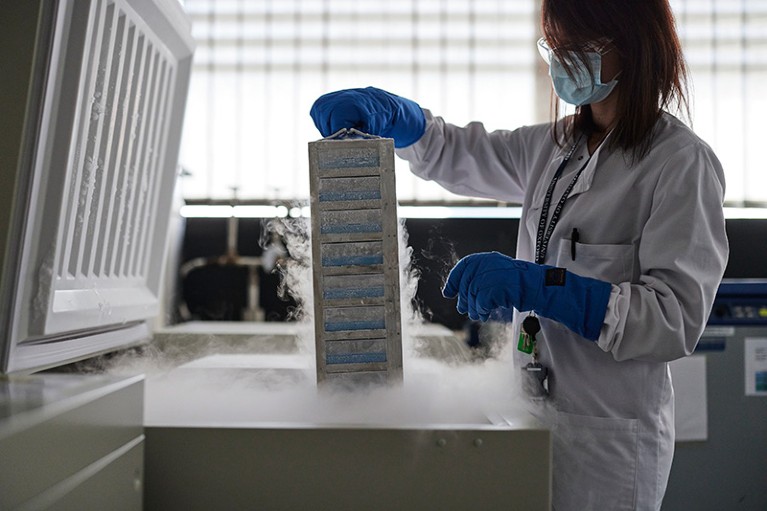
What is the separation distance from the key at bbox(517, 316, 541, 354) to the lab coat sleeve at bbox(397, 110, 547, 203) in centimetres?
48

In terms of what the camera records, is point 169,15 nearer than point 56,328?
No

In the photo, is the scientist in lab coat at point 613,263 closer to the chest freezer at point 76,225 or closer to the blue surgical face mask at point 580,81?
the blue surgical face mask at point 580,81

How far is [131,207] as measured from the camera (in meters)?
1.42

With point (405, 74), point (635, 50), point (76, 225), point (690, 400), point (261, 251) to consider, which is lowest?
point (690, 400)

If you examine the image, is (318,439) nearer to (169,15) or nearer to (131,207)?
(131,207)

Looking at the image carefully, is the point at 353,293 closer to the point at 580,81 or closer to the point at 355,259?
the point at 355,259

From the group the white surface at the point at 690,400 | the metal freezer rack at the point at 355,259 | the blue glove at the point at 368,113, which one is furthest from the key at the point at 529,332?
the white surface at the point at 690,400

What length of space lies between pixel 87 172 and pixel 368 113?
57 cm

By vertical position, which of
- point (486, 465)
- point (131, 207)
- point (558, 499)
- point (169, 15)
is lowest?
point (558, 499)

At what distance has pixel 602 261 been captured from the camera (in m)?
1.22

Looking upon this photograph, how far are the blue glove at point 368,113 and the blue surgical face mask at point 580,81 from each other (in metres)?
0.35

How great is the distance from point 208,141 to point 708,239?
293 centimetres

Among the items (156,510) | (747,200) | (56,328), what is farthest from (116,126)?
(747,200)

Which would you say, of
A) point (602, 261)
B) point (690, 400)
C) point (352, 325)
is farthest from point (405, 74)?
point (352, 325)
